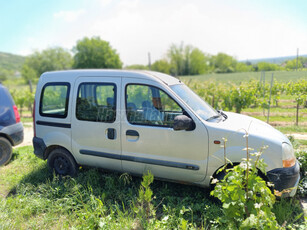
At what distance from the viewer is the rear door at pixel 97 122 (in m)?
3.86

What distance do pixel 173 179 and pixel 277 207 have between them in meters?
1.48

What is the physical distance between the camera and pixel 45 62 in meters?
72.6

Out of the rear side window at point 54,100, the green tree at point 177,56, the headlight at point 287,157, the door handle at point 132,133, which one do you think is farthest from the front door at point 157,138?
the green tree at point 177,56

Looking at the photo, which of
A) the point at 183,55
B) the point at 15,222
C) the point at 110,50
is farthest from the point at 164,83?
the point at 110,50

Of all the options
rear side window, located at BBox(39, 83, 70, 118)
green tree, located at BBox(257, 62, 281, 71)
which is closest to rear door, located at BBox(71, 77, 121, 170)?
rear side window, located at BBox(39, 83, 70, 118)

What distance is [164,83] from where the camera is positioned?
3.67 m

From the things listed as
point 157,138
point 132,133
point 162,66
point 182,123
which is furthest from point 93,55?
point 182,123

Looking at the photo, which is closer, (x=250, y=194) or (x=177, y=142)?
(x=250, y=194)

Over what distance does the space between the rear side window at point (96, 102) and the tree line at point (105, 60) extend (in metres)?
46.7

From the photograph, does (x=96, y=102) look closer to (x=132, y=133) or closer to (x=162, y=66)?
(x=132, y=133)

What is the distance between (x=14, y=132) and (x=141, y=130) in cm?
394

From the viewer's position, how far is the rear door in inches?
152

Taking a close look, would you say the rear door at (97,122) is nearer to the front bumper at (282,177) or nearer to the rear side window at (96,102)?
the rear side window at (96,102)

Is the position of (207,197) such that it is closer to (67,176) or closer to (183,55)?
→ (67,176)
